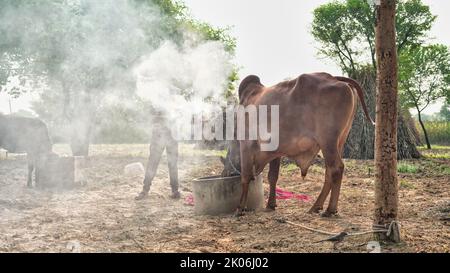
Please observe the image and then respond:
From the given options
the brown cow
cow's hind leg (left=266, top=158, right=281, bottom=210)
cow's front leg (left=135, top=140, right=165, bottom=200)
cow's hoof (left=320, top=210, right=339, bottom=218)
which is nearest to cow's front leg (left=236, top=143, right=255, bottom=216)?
the brown cow

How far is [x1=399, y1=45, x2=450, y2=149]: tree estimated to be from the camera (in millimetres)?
31000

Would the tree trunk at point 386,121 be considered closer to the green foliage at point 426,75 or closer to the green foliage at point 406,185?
the green foliage at point 406,185

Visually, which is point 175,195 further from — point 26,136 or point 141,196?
point 26,136

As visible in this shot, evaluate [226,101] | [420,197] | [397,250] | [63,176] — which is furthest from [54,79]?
[397,250]

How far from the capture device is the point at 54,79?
13.8m

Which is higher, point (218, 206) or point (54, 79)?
point (54, 79)

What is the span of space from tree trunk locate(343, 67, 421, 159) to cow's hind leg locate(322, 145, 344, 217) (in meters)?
10.0

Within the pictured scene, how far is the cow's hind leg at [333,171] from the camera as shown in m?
5.25

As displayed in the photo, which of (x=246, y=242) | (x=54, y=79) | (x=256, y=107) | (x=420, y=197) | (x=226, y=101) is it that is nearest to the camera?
(x=246, y=242)

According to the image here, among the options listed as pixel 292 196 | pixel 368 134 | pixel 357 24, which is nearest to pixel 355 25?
pixel 357 24

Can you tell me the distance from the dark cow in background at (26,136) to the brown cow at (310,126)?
4.86 metres

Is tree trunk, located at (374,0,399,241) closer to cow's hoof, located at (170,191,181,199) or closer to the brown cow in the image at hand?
the brown cow

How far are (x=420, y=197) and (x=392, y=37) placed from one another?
3.64 meters
